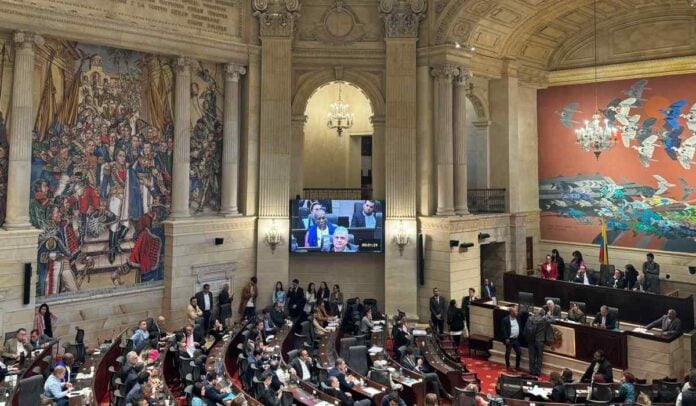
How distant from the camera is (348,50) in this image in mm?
18062

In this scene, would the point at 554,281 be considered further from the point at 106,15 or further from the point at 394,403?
the point at 106,15

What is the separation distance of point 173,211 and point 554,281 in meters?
11.8

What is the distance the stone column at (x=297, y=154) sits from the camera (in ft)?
60.2

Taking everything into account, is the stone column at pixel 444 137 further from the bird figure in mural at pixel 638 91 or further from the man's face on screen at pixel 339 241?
the bird figure in mural at pixel 638 91

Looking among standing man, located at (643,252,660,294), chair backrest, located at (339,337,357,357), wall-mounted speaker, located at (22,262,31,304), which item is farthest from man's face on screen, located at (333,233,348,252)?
standing man, located at (643,252,660,294)

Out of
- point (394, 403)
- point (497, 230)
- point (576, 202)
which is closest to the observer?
point (394, 403)

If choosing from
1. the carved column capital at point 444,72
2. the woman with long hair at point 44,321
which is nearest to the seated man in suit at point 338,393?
the woman with long hair at point 44,321

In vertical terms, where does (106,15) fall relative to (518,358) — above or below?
above

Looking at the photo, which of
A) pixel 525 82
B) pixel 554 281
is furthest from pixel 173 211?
pixel 525 82

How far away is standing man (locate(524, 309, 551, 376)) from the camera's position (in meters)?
13.3

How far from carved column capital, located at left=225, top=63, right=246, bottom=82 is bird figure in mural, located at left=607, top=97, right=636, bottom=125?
13438mm

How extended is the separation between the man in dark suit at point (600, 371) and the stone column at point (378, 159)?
883 cm

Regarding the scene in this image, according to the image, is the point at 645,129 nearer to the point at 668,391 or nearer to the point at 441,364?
the point at 668,391

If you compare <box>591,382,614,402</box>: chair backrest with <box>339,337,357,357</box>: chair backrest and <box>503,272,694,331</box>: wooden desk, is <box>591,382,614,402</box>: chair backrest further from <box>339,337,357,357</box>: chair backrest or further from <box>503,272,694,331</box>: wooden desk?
<box>503,272,694,331</box>: wooden desk
